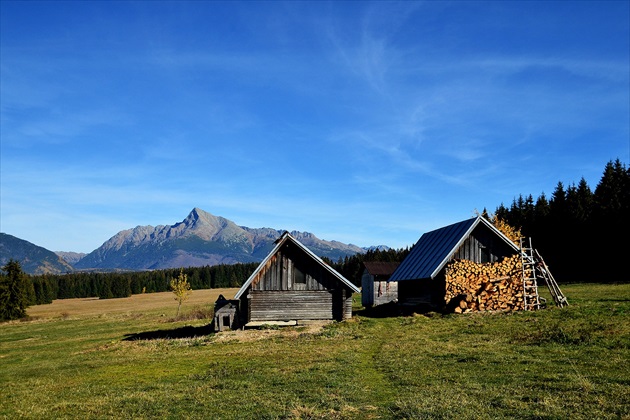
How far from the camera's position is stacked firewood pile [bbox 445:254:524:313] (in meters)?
34.0

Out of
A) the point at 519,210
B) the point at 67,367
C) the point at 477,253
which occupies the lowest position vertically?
the point at 67,367

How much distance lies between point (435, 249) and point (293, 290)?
466 inches

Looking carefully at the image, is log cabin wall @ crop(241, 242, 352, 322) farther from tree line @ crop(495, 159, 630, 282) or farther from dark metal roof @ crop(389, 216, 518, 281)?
tree line @ crop(495, 159, 630, 282)

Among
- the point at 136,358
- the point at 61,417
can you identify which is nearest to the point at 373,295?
the point at 136,358

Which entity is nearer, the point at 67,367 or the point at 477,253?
the point at 67,367

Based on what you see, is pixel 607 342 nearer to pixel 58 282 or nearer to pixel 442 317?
pixel 442 317

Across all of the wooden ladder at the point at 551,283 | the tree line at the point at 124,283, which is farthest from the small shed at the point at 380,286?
the tree line at the point at 124,283

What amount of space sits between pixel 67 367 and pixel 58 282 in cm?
16663

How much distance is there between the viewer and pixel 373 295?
5288cm

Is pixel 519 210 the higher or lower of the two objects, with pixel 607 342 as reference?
higher

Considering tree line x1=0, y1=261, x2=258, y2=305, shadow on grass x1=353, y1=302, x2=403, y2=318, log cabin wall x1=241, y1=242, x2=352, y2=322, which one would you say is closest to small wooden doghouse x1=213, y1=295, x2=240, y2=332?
log cabin wall x1=241, y1=242, x2=352, y2=322

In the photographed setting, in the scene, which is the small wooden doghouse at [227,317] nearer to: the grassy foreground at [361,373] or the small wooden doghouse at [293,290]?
the small wooden doghouse at [293,290]

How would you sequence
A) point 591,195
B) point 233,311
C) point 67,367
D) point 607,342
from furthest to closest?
1. point 591,195
2. point 233,311
3. point 67,367
4. point 607,342

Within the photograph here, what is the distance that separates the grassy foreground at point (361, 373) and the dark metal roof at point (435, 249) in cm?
551
